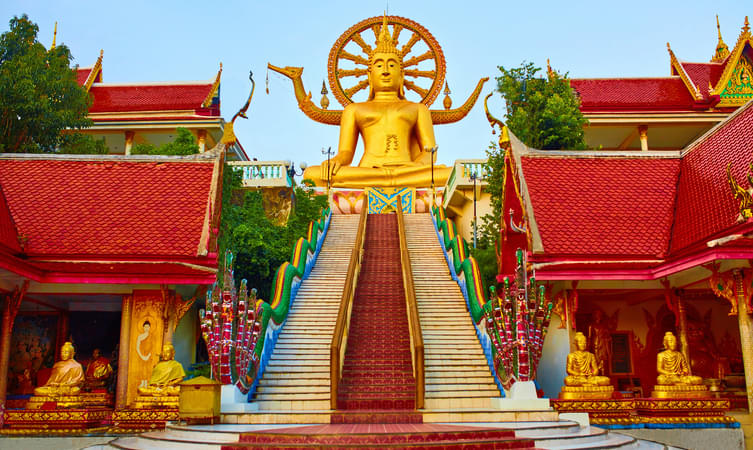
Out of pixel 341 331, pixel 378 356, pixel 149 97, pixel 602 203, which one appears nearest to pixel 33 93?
pixel 341 331

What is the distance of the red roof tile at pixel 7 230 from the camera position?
11.7 meters

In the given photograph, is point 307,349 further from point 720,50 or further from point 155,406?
point 720,50

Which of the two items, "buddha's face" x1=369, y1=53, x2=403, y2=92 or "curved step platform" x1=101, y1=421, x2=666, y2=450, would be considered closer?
"curved step platform" x1=101, y1=421, x2=666, y2=450

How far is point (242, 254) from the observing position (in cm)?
1510

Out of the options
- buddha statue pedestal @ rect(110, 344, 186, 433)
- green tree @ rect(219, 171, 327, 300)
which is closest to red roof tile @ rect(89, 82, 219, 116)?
green tree @ rect(219, 171, 327, 300)

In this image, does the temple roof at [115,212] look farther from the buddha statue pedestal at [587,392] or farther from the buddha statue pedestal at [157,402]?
the buddha statue pedestal at [587,392]

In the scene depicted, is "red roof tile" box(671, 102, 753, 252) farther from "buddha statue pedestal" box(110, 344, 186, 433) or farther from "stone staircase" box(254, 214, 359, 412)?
"buddha statue pedestal" box(110, 344, 186, 433)

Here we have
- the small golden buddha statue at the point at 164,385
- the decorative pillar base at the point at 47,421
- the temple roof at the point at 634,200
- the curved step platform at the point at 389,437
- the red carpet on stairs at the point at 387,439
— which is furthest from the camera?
the temple roof at the point at 634,200

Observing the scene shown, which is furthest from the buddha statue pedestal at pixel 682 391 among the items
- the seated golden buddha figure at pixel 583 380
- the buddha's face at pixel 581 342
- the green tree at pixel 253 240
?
the green tree at pixel 253 240

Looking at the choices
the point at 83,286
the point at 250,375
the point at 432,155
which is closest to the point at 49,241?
the point at 83,286

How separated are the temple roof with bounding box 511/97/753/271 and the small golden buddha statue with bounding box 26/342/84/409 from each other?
7.56m

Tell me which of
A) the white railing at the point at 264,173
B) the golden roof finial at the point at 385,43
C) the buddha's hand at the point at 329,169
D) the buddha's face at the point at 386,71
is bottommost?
the white railing at the point at 264,173

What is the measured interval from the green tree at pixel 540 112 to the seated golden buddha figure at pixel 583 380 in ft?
21.5

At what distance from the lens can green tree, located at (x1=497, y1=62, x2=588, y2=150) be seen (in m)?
16.2
